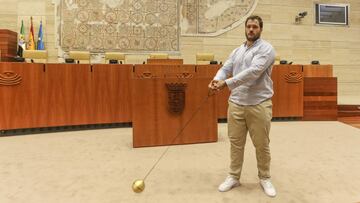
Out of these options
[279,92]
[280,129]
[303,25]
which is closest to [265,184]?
[280,129]

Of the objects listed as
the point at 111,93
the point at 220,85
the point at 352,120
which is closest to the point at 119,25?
the point at 111,93

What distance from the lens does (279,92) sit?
14.7ft

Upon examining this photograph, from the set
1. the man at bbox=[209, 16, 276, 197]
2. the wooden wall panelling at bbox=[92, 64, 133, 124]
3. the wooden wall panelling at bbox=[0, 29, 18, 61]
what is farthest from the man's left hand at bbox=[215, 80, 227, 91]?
the wooden wall panelling at bbox=[0, 29, 18, 61]

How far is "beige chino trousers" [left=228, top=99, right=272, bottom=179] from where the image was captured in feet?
6.00

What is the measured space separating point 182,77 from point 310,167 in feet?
5.09

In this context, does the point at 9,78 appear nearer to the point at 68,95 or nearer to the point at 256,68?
the point at 68,95

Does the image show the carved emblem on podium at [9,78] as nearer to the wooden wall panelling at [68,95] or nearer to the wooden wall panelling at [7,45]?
the wooden wall panelling at [68,95]

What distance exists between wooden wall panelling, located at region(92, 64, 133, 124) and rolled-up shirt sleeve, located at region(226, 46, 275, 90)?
8.32ft

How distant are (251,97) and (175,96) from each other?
52.0 inches

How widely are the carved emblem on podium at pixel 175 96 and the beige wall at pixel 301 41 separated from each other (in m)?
3.19

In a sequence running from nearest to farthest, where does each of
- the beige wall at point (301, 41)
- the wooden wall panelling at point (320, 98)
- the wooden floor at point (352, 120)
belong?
the wooden floor at point (352, 120)
the wooden wall panelling at point (320, 98)
the beige wall at point (301, 41)

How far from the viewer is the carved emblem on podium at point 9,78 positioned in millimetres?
3453

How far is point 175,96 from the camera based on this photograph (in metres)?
3.07

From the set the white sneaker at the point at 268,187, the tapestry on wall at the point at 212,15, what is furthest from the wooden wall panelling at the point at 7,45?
the white sneaker at the point at 268,187
